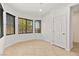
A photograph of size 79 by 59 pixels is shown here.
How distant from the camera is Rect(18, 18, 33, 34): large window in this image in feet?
27.2

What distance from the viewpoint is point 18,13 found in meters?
7.75

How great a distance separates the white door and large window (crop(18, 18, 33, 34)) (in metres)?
2.94

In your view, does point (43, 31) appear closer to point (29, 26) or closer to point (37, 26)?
point (37, 26)

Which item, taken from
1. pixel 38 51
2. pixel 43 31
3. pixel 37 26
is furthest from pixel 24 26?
pixel 38 51

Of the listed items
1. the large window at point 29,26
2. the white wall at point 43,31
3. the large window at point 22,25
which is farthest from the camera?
the large window at point 29,26

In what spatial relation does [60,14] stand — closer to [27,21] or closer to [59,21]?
[59,21]

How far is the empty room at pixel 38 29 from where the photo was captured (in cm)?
499

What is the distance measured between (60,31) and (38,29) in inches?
172

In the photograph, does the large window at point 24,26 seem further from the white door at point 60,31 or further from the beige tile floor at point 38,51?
the white door at point 60,31

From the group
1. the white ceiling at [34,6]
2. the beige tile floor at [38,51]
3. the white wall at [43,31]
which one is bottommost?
the beige tile floor at [38,51]

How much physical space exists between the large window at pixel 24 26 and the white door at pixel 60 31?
2.94m

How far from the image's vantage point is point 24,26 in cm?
893

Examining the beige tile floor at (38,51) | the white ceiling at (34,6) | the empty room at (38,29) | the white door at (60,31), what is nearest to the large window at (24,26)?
the empty room at (38,29)

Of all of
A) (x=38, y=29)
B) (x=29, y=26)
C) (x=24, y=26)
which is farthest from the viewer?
(x=38, y=29)
